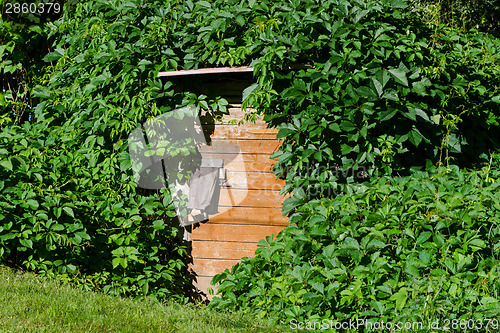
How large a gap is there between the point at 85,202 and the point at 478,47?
13.4 feet

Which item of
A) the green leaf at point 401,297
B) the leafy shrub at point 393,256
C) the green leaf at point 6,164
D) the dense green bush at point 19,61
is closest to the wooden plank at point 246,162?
the leafy shrub at point 393,256

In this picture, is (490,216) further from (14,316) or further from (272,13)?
(14,316)

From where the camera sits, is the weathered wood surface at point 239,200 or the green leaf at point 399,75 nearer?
the green leaf at point 399,75

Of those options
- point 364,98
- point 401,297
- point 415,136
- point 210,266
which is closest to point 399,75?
point 364,98

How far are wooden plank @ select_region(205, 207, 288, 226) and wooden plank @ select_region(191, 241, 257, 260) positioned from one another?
9.0 inches

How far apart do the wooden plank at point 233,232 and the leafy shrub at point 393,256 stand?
35.7 inches

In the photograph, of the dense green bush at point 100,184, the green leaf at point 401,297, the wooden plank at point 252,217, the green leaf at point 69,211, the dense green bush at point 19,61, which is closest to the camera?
the green leaf at point 401,297

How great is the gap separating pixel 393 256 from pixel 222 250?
2.04 metres

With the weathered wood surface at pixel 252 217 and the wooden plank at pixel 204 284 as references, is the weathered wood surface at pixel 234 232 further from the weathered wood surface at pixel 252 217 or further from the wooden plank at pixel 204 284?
the wooden plank at pixel 204 284

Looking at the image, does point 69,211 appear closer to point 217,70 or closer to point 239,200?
point 239,200

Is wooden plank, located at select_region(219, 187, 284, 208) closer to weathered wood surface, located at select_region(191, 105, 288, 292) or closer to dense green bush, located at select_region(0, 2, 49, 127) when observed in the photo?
weathered wood surface, located at select_region(191, 105, 288, 292)

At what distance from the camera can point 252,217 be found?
4.71 m

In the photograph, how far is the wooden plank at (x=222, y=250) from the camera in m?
4.71

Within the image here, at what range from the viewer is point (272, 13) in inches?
161
